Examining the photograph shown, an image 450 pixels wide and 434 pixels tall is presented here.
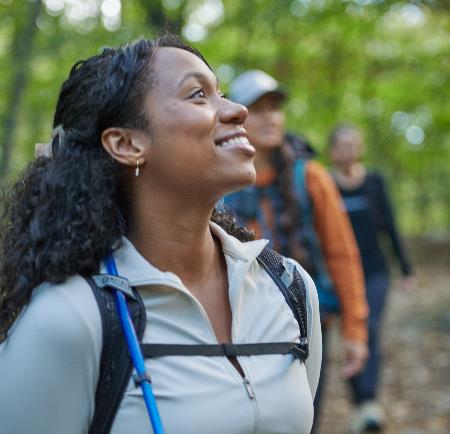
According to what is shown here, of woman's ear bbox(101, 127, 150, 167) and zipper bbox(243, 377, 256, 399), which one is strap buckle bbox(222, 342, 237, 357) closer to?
zipper bbox(243, 377, 256, 399)

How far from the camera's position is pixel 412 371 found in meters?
8.88

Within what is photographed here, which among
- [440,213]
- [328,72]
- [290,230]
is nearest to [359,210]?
[290,230]

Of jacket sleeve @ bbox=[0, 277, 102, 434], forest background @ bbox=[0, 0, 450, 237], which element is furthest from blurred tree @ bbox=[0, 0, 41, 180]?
jacket sleeve @ bbox=[0, 277, 102, 434]

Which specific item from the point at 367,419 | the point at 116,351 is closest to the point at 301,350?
the point at 116,351

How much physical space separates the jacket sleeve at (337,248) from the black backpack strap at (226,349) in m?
2.11

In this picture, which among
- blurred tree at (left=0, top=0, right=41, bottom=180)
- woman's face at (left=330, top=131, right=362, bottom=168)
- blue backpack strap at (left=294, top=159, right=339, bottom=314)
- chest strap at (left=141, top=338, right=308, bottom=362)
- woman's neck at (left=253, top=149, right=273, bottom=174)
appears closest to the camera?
chest strap at (left=141, top=338, right=308, bottom=362)

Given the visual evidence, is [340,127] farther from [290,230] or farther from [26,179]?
[26,179]

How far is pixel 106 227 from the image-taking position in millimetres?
2039

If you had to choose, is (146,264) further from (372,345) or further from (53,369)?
(372,345)

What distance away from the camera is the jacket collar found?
76.6 inches

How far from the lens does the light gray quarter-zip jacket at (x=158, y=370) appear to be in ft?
5.85

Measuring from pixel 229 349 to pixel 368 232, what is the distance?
496cm

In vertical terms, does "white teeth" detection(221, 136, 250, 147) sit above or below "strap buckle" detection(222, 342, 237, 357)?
above

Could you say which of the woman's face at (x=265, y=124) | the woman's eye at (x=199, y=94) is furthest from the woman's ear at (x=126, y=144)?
the woman's face at (x=265, y=124)
